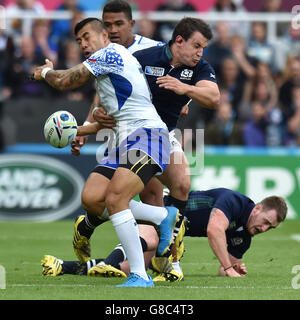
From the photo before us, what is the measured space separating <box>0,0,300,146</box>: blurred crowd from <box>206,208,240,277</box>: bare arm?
7.59 m

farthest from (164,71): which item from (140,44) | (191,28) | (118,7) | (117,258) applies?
(117,258)

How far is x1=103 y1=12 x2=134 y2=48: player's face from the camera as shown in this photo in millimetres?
9211

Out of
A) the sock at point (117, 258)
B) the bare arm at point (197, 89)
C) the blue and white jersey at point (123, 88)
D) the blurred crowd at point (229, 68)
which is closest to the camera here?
the bare arm at point (197, 89)

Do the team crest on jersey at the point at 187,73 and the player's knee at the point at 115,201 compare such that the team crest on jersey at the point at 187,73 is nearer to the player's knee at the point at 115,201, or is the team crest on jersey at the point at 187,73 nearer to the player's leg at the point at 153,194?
the player's leg at the point at 153,194

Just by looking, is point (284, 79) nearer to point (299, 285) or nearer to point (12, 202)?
point (12, 202)

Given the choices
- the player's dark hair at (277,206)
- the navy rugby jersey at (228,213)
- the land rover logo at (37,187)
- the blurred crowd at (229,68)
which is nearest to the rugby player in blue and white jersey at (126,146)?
the navy rugby jersey at (228,213)

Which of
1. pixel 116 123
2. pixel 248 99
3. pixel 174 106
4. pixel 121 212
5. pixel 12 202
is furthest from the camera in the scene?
pixel 248 99

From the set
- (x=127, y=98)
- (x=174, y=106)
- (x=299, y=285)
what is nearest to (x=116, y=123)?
(x=127, y=98)

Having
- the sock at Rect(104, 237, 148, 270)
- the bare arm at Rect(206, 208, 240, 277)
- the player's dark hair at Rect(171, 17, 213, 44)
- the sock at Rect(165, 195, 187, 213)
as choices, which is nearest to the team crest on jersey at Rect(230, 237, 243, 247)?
the bare arm at Rect(206, 208, 240, 277)

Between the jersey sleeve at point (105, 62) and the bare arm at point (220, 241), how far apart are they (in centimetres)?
200

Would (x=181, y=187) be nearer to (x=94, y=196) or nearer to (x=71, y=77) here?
(x=94, y=196)

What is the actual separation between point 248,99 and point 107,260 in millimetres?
9253

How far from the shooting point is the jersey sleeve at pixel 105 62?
786 cm
